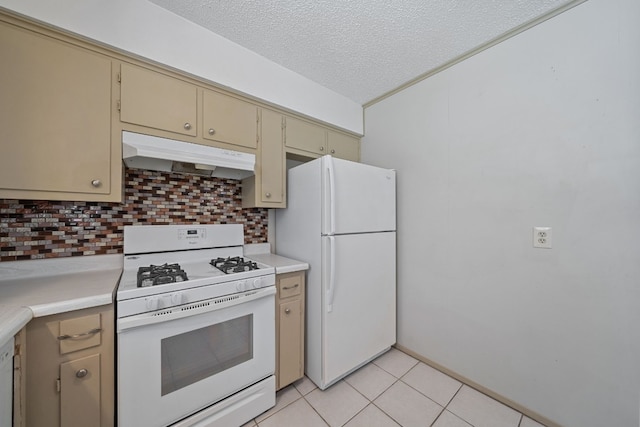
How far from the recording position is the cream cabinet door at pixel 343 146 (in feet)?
7.55

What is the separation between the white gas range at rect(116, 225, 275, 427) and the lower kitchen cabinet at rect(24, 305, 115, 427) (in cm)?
6

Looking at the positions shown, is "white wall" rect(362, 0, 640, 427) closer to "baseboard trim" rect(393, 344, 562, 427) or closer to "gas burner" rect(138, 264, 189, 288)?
"baseboard trim" rect(393, 344, 562, 427)

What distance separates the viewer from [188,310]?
3.84ft

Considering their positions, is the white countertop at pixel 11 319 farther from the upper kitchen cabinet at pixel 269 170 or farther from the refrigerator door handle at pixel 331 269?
the refrigerator door handle at pixel 331 269

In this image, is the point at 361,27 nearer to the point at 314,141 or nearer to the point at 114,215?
the point at 314,141

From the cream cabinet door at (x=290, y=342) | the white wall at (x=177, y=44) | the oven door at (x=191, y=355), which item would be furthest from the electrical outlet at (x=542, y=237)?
the white wall at (x=177, y=44)

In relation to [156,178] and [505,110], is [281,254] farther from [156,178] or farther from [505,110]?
[505,110]

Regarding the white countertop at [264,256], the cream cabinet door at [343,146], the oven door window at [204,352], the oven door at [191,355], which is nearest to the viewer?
the oven door at [191,355]

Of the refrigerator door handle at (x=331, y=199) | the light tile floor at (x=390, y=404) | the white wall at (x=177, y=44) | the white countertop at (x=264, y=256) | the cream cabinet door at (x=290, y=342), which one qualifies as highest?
the white wall at (x=177, y=44)

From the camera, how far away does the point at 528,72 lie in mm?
1473

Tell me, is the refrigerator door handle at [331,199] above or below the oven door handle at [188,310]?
above

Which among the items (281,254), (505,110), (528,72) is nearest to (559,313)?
(505,110)

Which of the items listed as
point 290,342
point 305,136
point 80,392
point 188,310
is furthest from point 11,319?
point 305,136

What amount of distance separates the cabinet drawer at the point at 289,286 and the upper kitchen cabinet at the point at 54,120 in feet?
3.59
